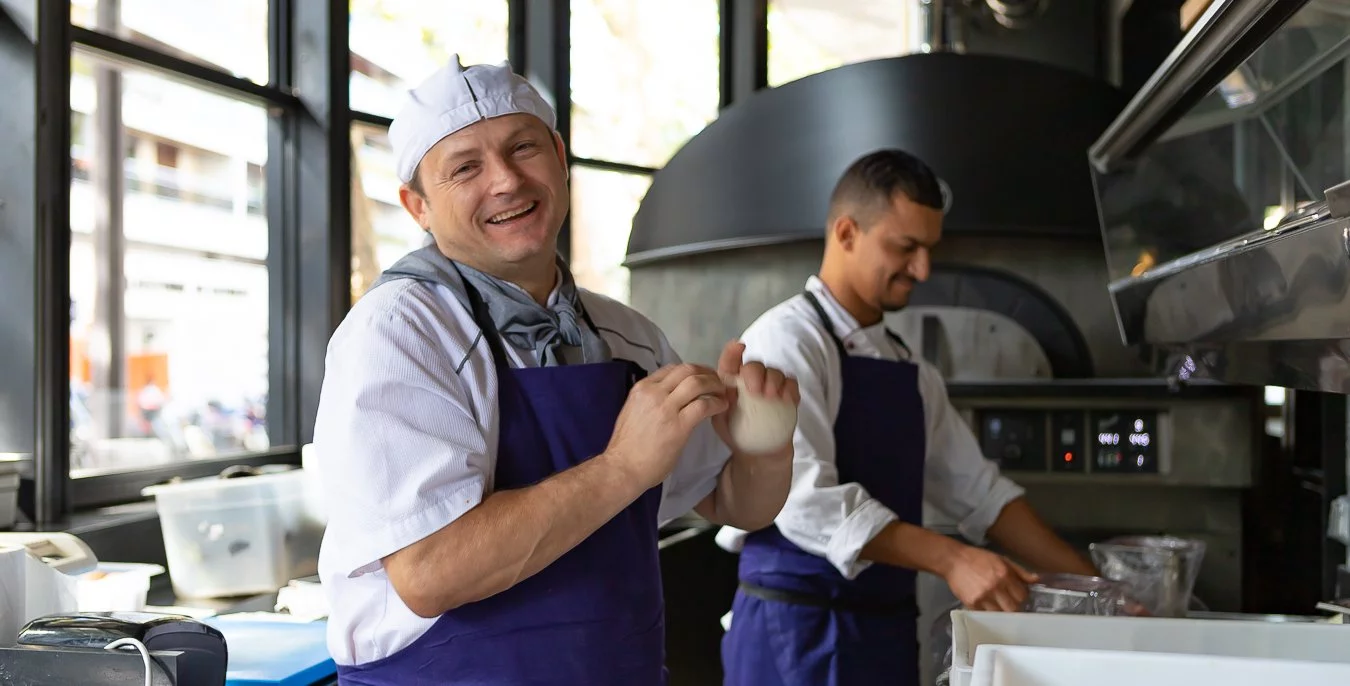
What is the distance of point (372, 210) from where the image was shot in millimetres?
3285

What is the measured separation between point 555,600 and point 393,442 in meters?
0.26

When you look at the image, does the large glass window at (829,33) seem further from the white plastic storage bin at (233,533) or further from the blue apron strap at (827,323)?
the white plastic storage bin at (233,533)

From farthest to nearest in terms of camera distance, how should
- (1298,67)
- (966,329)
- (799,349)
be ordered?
(966,329), (799,349), (1298,67)

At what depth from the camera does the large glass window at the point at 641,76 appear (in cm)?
411

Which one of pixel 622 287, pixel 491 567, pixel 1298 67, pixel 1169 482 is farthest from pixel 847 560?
pixel 622 287

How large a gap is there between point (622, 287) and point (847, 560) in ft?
8.33

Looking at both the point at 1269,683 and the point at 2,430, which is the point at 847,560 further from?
the point at 2,430

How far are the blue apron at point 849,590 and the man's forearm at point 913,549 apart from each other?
18cm

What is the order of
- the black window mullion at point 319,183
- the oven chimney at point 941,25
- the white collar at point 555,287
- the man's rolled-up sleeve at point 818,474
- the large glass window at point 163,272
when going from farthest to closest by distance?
the oven chimney at point 941,25 → the black window mullion at point 319,183 → the large glass window at point 163,272 → the man's rolled-up sleeve at point 818,474 → the white collar at point 555,287

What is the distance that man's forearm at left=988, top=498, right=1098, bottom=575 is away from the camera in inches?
81.7

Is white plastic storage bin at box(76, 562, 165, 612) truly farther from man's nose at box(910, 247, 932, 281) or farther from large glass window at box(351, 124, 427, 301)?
large glass window at box(351, 124, 427, 301)

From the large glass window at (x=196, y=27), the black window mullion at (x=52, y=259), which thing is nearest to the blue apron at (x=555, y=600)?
the black window mullion at (x=52, y=259)

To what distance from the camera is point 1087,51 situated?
4.25m

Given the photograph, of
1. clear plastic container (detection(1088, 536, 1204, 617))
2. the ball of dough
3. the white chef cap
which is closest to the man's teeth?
the white chef cap
